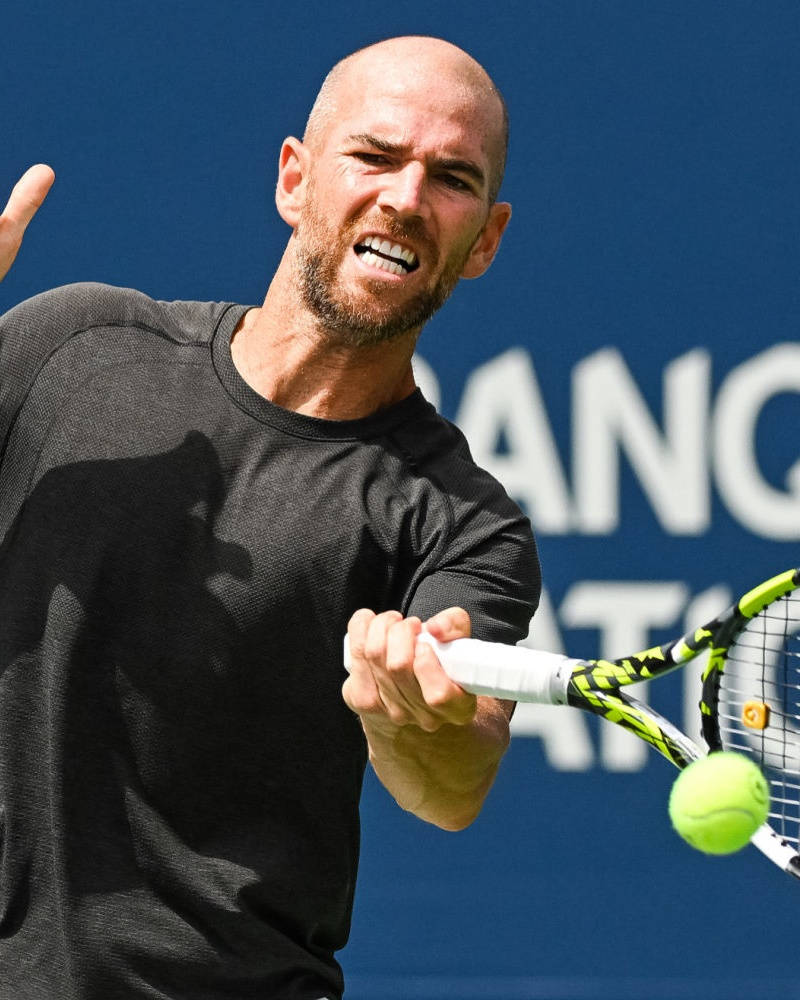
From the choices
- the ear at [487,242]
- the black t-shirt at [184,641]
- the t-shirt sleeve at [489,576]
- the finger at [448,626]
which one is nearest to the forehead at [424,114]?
the ear at [487,242]

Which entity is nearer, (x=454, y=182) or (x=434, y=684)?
(x=434, y=684)

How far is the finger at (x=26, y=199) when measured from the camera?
225cm

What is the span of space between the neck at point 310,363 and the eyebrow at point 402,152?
222 mm

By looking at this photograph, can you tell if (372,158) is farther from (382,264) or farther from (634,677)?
(634,677)

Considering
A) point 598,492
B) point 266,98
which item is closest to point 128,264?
point 266,98

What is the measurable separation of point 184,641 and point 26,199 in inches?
24.3

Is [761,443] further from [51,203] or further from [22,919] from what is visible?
[22,919]

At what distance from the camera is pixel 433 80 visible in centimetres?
249

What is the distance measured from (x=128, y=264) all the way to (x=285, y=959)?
7.21 ft

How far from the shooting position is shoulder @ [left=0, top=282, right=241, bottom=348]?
2.41 metres

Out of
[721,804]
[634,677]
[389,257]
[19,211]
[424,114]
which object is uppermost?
[424,114]

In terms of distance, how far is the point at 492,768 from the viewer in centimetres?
241

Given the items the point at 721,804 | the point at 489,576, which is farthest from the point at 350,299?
the point at 721,804

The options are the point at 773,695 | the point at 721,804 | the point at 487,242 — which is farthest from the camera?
the point at 773,695
